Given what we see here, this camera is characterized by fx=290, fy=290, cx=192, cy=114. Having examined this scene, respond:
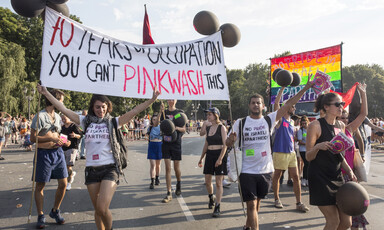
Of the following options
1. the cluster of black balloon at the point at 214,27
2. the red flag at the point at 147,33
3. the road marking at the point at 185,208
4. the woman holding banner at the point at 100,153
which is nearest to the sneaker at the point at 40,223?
the woman holding banner at the point at 100,153

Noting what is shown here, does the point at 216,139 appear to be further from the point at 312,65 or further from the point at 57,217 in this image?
the point at 312,65

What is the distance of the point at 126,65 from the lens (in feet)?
14.4

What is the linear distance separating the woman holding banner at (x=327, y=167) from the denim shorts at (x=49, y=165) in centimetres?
378

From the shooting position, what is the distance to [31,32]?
3391cm

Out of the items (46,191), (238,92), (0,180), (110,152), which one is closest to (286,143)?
(110,152)

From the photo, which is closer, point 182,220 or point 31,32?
point 182,220

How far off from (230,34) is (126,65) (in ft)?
6.62

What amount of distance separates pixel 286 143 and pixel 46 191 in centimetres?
564

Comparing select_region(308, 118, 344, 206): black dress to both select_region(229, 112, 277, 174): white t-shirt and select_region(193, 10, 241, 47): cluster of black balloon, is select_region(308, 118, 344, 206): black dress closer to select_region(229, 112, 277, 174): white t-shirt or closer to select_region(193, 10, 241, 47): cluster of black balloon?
select_region(229, 112, 277, 174): white t-shirt

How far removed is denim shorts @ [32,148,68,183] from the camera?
4500 mm

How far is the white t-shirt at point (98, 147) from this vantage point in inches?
142

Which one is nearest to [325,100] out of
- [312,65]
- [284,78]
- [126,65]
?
[284,78]

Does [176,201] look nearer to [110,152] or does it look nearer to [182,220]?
[182,220]

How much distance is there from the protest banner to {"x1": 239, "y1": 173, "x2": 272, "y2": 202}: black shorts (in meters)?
10.2
